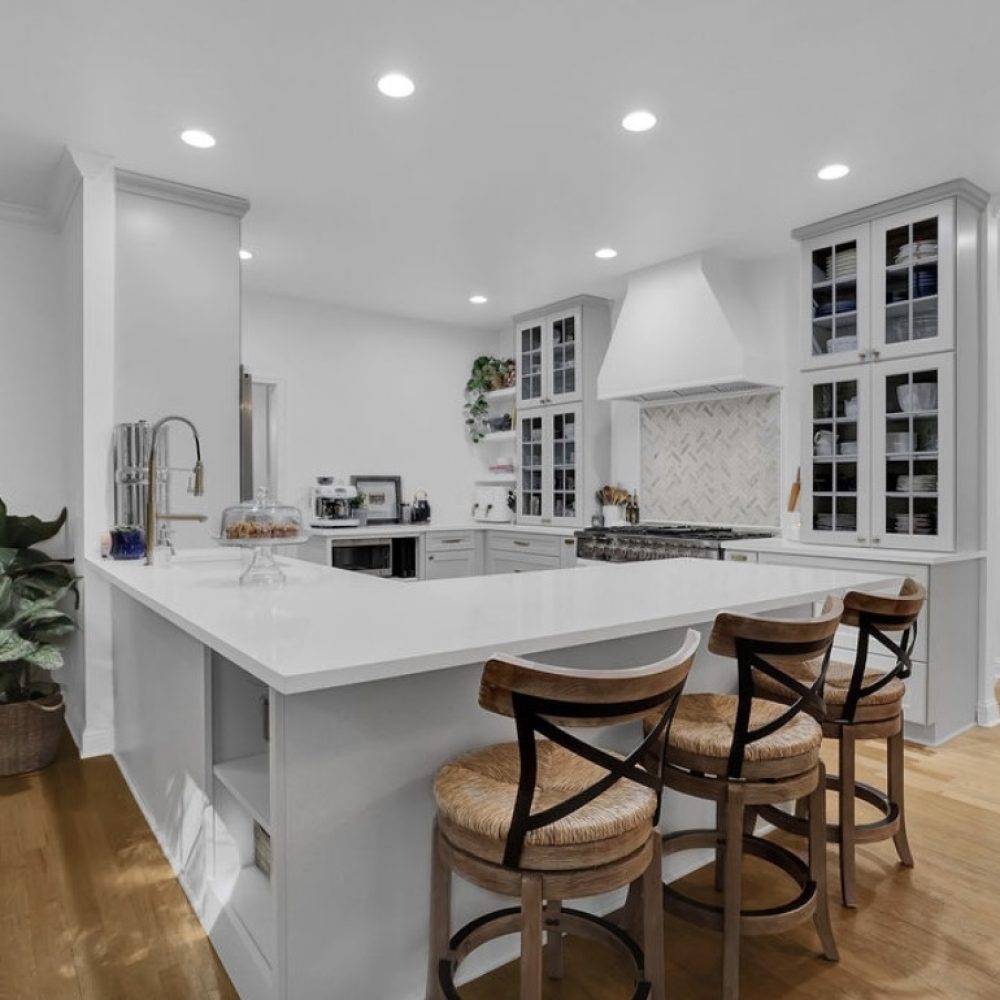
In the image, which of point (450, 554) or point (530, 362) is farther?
point (530, 362)

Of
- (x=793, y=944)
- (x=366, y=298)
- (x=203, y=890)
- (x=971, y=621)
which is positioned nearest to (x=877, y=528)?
(x=971, y=621)

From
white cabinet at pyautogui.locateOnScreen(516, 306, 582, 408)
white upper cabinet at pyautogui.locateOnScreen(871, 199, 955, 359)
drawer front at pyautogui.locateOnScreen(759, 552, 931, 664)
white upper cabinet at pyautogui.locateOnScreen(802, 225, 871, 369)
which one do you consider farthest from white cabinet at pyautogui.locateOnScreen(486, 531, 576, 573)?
white upper cabinet at pyautogui.locateOnScreen(871, 199, 955, 359)

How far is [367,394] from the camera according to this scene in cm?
594

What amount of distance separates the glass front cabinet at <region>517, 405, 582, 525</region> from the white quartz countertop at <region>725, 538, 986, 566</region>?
1.67 meters

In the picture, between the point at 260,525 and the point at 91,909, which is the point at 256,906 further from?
the point at 260,525

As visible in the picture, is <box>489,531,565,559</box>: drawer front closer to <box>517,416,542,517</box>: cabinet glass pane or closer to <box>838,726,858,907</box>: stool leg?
<box>517,416,542,517</box>: cabinet glass pane

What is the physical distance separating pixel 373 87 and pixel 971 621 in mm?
3661

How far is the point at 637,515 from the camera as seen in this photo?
5.42 metres

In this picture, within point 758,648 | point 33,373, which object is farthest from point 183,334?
point 758,648

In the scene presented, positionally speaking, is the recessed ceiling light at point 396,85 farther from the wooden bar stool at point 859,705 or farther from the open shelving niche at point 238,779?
the wooden bar stool at point 859,705

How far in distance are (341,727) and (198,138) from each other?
2.66m

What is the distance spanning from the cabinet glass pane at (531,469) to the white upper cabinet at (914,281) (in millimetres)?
2709

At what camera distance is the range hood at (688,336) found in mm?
4352

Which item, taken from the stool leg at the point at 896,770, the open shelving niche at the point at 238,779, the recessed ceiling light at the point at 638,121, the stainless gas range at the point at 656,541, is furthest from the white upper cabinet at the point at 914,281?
the open shelving niche at the point at 238,779
